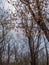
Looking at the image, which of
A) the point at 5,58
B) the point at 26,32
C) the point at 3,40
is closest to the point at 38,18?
the point at 26,32

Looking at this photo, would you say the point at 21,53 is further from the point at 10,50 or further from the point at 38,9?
the point at 38,9

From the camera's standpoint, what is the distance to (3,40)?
33.1 meters

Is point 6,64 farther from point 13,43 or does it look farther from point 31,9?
point 31,9

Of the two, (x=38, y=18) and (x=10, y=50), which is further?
(x=10, y=50)

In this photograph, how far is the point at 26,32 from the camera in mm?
11125

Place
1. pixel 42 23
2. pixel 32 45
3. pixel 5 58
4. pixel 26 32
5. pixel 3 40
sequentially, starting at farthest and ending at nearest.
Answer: pixel 5 58, pixel 3 40, pixel 32 45, pixel 26 32, pixel 42 23

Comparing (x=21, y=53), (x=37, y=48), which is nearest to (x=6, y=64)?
(x=21, y=53)

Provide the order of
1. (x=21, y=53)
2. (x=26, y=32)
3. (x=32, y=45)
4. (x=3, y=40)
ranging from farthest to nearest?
(x=21, y=53)
(x=3, y=40)
(x=32, y=45)
(x=26, y=32)

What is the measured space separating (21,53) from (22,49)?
1306mm

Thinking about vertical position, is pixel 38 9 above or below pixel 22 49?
above

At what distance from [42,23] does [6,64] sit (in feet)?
101

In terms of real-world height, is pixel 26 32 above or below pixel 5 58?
above

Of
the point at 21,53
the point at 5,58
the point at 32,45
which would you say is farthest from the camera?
the point at 21,53

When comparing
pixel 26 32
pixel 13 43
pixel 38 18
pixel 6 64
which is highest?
pixel 38 18
